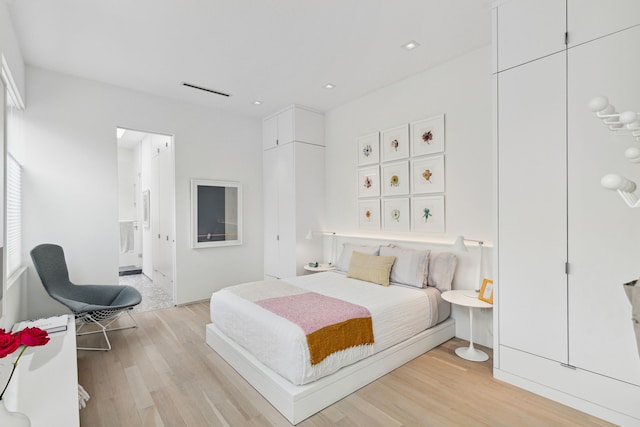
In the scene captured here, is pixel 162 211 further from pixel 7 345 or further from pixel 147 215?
pixel 7 345

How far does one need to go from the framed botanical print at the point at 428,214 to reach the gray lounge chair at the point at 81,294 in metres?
3.26

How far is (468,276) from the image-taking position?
3.33 m

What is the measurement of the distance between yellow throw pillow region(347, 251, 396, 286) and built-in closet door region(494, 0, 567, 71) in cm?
217

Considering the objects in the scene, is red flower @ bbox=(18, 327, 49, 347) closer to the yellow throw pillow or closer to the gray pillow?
the yellow throw pillow

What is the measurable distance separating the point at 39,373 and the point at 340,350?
1.85m

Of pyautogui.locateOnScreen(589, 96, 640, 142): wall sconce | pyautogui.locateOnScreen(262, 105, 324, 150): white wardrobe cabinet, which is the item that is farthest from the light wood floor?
pyautogui.locateOnScreen(262, 105, 324, 150): white wardrobe cabinet

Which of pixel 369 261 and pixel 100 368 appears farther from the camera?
pixel 369 261

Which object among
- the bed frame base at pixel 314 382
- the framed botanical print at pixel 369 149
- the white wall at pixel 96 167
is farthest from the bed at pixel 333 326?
the white wall at pixel 96 167

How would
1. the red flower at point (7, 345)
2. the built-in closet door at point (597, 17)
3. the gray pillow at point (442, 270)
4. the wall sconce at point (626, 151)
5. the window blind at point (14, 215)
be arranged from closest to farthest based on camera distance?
the red flower at point (7, 345) < the wall sconce at point (626, 151) < the built-in closet door at point (597, 17) < the window blind at point (14, 215) < the gray pillow at point (442, 270)

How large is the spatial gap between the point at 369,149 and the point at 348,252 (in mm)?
1450

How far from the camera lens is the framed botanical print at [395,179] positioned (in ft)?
12.9

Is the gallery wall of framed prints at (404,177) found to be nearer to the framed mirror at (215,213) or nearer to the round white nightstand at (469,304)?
the round white nightstand at (469,304)

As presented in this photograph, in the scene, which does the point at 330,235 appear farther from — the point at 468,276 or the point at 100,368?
the point at 100,368

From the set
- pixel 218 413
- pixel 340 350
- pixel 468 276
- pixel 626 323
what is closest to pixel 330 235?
pixel 468 276
